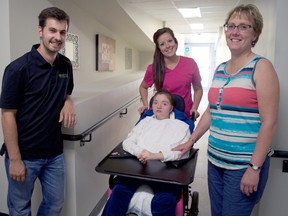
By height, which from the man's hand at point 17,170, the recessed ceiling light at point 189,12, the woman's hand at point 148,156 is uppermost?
the recessed ceiling light at point 189,12

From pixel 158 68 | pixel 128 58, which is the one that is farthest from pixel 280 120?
pixel 128 58

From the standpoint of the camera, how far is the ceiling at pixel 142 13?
139 inches

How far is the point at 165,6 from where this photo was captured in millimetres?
4480

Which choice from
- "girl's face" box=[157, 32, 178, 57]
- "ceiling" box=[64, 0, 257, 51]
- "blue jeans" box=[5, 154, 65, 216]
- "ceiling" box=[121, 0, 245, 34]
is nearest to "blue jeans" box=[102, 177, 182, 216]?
"blue jeans" box=[5, 154, 65, 216]

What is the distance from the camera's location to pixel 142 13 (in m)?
4.73

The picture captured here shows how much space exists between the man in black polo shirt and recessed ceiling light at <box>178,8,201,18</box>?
3.64 metres

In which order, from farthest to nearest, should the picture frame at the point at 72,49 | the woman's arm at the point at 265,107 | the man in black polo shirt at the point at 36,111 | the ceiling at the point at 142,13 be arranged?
the ceiling at the point at 142,13, the picture frame at the point at 72,49, the man in black polo shirt at the point at 36,111, the woman's arm at the point at 265,107

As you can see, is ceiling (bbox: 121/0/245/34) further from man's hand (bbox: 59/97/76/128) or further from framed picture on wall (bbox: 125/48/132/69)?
man's hand (bbox: 59/97/76/128)

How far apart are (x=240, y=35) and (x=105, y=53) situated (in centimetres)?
308

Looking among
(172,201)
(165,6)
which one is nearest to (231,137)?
(172,201)

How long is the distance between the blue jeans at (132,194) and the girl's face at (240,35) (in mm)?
840

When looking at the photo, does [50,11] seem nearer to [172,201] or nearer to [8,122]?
[8,122]

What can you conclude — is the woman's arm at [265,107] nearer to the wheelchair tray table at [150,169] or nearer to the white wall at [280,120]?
the wheelchair tray table at [150,169]

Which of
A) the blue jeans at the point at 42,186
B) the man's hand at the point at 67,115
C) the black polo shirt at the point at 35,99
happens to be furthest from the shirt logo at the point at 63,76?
the blue jeans at the point at 42,186
